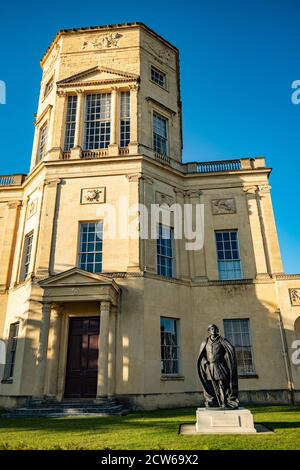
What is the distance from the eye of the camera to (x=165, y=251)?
1698cm

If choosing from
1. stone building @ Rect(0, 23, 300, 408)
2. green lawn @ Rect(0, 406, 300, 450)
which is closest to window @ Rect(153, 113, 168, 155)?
stone building @ Rect(0, 23, 300, 408)

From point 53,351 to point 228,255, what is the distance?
956cm

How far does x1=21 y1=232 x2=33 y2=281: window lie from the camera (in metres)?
17.2

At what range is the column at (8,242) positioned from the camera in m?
17.8

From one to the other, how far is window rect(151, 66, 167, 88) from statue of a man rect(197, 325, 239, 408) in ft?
55.9

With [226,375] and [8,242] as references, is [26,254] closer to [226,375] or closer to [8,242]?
[8,242]

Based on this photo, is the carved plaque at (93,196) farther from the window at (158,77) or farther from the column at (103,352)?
the window at (158,77)

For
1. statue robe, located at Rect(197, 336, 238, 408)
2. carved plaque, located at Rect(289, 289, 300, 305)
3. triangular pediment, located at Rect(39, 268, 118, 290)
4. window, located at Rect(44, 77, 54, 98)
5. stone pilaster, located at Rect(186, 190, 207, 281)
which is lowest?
statue robe, located at Rect(197, 336, 238, 408)

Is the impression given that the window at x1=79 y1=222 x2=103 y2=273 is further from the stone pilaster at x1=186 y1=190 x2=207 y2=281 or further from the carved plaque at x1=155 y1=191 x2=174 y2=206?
the stone pilaster at x1=186 y1=190 x2=207 y2=281

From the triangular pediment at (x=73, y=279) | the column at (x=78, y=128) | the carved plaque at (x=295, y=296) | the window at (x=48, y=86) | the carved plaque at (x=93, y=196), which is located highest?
the window at (x=48, y=86)

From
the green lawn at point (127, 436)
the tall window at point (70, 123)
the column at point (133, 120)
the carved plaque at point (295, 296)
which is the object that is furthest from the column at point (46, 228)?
the carved plaque at point (295, 296)

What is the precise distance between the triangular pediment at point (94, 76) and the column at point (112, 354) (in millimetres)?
12962

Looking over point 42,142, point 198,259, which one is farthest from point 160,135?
point 198,259
